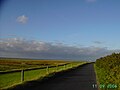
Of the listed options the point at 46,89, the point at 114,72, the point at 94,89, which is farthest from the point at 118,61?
the point at 46,89

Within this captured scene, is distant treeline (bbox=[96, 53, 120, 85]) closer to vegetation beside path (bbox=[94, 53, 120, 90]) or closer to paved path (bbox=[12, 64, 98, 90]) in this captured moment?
vegetation beside path (bbox=[94, 53, 120, 90])

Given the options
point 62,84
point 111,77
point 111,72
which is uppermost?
point 111,72

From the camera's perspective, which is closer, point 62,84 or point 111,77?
point 111,77

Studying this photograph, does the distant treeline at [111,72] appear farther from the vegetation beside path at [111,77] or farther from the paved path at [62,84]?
the paved path at [62,84]

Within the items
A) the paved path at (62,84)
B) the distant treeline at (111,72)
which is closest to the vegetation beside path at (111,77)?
the distant treeline at (111,72)

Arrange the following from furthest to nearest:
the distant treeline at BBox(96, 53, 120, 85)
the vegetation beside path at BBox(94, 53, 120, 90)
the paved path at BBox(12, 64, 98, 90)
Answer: the distant treeline at BBox(96, 53, 120, 85), the paved path at BBox(12, 64, 98, 90), the vegetation beside path at BBox(94, 53, 120, 90)

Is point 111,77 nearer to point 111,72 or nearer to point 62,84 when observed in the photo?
point 111,72

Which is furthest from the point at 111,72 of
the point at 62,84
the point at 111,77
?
the point at 62,84

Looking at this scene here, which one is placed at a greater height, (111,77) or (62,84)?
(111,77)

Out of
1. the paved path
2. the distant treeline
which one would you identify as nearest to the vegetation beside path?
the distant treeline

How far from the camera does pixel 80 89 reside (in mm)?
17312

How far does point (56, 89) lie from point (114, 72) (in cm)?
418

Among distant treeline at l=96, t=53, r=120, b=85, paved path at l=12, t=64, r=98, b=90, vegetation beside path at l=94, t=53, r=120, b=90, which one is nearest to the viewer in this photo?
vegetation beside path at l=94, t=53, r=120, b=90

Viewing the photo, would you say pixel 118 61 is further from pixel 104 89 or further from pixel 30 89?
pixel 30 89
